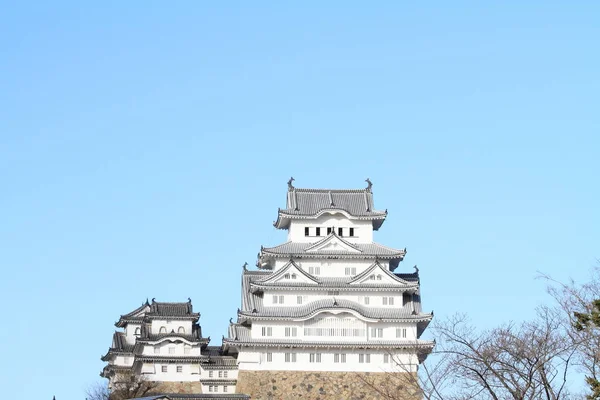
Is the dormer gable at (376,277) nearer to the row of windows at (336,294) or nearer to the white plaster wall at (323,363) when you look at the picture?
the row of windows at (336,294)

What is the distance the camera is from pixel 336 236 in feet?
212

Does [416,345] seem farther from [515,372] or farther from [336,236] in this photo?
[515,372]

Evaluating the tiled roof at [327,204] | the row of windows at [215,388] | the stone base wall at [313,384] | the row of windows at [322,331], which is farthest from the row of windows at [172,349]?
the tiled roof at [327,204]

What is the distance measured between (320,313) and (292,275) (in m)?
2.97

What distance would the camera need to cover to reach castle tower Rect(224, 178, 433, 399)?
60.7 metres

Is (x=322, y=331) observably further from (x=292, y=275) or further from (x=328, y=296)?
(x=292, y=275)

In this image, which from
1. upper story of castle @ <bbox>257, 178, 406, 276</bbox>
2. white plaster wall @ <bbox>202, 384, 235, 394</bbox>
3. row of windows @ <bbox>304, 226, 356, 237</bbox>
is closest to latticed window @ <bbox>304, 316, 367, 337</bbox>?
upper story of castle @ <bbox>257, 178, 406, 276</bbox>

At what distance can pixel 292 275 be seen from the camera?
2478 inches

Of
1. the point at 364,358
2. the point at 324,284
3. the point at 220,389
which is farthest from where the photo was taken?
the point at 324,284

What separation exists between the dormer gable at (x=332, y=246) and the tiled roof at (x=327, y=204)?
79.9 inches

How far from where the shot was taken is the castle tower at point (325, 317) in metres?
60.7

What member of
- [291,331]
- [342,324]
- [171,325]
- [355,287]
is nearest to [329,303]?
[342,324]

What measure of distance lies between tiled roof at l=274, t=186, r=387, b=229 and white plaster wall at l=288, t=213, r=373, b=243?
511mm

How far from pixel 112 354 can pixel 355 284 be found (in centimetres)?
1692
